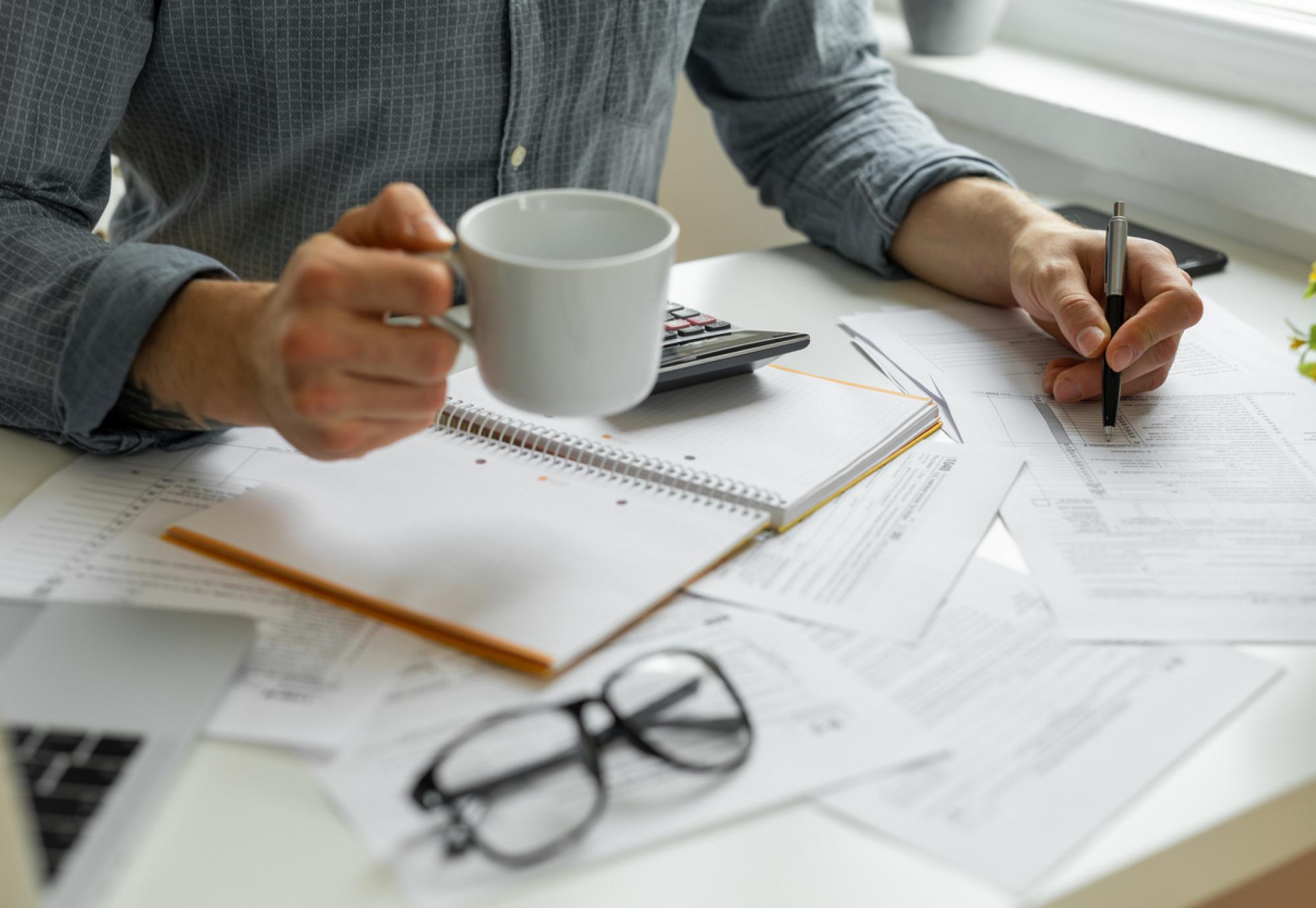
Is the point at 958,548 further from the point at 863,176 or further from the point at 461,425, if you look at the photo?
the point at 863,176

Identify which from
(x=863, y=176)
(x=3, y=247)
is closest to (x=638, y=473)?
(x=3, y=247)

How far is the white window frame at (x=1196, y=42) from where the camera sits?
135 cm

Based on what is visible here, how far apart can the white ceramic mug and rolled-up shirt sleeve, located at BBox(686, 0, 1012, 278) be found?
20.3 inches

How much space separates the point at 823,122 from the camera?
118 cm

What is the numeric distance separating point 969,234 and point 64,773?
2.69 ft

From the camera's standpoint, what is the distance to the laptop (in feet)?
1.30

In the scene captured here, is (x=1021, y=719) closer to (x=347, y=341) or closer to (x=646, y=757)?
(x=646, y=757)

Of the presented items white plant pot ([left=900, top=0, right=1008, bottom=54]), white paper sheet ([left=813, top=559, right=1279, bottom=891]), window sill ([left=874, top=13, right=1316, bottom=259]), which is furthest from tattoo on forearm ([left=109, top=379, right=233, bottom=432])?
white plant pot ([left=900, top=0, right=1008, bottom=54])

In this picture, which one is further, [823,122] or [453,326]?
[823,122]

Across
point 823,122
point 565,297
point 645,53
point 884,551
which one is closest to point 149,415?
point 565,297

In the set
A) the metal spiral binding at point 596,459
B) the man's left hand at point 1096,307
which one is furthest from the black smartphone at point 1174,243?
the metal spiral binding at point 596,459

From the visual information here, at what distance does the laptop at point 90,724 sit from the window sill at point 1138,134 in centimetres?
110

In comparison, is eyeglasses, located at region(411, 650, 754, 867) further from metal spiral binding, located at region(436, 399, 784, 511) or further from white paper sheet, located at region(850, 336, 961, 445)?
white paper sheet, located at region(850, 336, 961, 445)

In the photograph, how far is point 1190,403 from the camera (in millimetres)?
831
